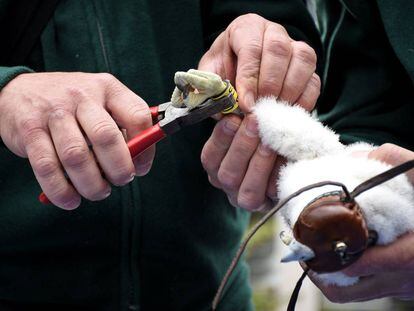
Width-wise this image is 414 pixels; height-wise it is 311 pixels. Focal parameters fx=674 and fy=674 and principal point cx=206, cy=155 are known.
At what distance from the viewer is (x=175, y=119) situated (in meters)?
0.97

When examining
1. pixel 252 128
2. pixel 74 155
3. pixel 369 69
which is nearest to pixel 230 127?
pixel 252 128

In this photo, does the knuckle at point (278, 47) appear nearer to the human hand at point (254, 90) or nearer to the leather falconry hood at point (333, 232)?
the human hand at point (254, 90)

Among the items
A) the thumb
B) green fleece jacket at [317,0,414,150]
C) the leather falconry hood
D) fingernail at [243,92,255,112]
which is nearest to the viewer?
the leather falconry hood

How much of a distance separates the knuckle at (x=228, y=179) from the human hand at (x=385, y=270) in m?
0.21

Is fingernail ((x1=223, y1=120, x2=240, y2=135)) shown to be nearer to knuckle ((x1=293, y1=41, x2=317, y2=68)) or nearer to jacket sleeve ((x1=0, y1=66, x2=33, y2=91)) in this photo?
knuckle ((x1=293, y1=41, x2=317, y2=68))

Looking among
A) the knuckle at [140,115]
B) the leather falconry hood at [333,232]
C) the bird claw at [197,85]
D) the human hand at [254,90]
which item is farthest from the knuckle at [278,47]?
the leather falconry hood at [333,232]

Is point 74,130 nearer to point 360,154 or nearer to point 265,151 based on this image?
point 265,151

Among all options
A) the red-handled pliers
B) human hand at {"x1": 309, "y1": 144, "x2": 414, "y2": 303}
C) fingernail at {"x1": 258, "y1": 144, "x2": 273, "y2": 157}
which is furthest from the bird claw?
human hand at {"x1": 309, "y1": 144, "x2": 414, "y2": 303}

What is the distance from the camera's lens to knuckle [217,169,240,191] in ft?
3.44

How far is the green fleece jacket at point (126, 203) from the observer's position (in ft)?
4.01

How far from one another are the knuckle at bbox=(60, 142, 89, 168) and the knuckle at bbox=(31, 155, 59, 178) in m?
0.02

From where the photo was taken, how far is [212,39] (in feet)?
4.21

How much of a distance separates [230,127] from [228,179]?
87 mm

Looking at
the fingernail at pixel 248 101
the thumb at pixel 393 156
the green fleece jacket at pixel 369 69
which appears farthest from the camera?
the green fleece jacket at pixel 369 69
